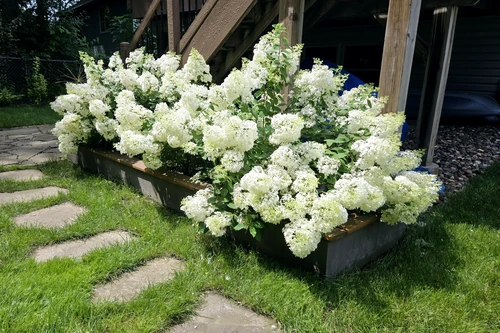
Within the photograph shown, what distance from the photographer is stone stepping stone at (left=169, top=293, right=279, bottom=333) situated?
1.55 metres

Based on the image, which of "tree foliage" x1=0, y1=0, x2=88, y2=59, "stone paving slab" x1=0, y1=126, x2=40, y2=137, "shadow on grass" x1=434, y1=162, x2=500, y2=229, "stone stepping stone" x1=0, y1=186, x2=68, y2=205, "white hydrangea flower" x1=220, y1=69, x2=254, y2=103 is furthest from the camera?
"tree foliage" x1=0, y1=0, x2=88, y2=59

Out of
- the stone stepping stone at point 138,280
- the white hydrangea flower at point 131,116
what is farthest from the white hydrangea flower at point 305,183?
the white hydrangea flower at point 131,116

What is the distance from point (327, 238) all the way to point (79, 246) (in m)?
1.50


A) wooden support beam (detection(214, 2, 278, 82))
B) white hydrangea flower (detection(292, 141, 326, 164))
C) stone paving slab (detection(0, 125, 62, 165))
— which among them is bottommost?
stone paving slab (detection(0, 125, 62, 165))

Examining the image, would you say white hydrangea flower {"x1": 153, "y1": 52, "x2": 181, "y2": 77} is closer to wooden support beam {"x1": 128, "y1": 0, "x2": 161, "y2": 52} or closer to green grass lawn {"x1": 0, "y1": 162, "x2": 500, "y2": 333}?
wooden support beam {"x1": 128, "y1": 0, "x2": 161, "y2": 52}

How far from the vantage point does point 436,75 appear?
142 inches

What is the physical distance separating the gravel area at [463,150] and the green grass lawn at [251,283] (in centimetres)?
116

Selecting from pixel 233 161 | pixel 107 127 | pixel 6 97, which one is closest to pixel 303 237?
pixel 233 161

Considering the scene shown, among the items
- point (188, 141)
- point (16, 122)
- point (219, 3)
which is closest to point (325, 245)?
point (188, 141)

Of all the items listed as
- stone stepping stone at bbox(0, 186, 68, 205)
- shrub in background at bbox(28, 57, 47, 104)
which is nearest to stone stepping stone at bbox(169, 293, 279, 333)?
stone stepping stone at bbox(0, 186, 68, 205)

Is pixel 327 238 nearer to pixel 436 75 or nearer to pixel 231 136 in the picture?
pixel 231 136

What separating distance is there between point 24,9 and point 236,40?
819 cm

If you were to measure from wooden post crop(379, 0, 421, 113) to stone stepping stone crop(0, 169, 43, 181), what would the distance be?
3271 mm

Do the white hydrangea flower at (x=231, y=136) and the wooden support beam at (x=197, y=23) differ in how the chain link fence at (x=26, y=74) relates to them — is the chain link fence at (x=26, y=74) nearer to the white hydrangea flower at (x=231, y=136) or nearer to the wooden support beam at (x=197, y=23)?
the wooden support beam at (x=197, y=23)
